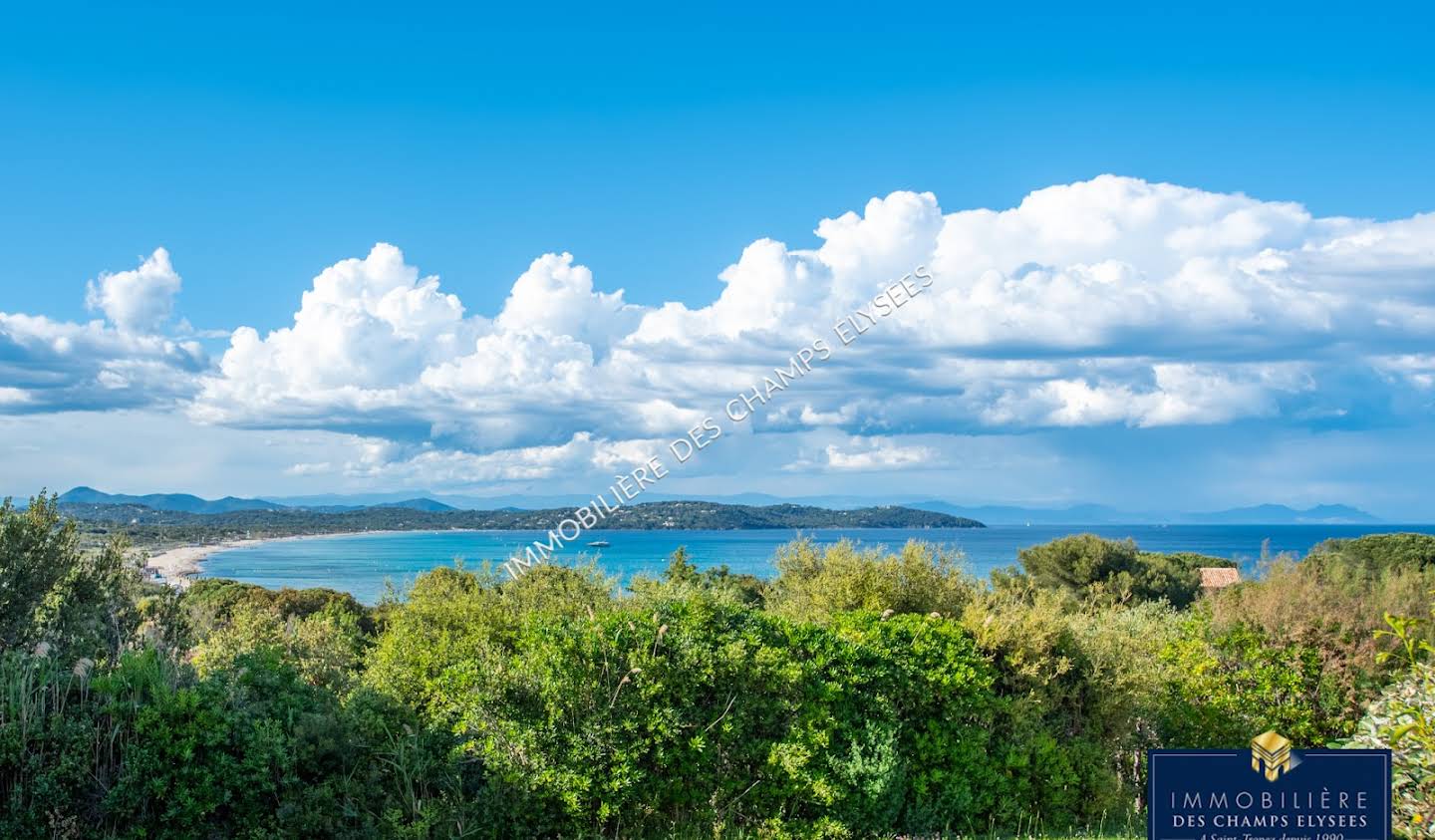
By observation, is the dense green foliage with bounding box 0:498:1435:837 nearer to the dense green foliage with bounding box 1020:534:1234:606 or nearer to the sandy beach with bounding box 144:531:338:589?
the dense green foliage with bounding box 1020:534:1234:606

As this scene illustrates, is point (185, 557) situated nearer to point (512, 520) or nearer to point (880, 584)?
point (512, 520)

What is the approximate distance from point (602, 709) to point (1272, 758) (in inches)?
173

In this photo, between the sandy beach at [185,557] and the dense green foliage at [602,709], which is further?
the sandy beach at [185,557]

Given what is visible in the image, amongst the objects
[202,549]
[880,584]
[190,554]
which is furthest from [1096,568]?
[202,549]

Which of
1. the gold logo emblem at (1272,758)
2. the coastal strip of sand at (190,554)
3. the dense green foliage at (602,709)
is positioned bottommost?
the coastal strip of sand at (190,554)

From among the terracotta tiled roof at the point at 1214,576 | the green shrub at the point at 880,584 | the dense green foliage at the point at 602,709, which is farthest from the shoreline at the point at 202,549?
the dense green foliage at the point at 602,709

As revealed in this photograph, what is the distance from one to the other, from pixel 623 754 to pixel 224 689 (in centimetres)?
262

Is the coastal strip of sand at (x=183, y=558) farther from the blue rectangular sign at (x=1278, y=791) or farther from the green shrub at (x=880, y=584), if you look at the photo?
the blue rectangular sign at (x=1278, y=791)

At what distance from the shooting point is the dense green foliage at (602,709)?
6.02 metres

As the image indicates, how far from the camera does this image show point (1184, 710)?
1102 cm

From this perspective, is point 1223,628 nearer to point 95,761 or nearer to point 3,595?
point 95,761

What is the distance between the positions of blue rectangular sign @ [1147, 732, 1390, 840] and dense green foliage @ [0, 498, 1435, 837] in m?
2.79

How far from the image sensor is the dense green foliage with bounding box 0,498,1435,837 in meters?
6.02

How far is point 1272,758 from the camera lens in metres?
4.21
